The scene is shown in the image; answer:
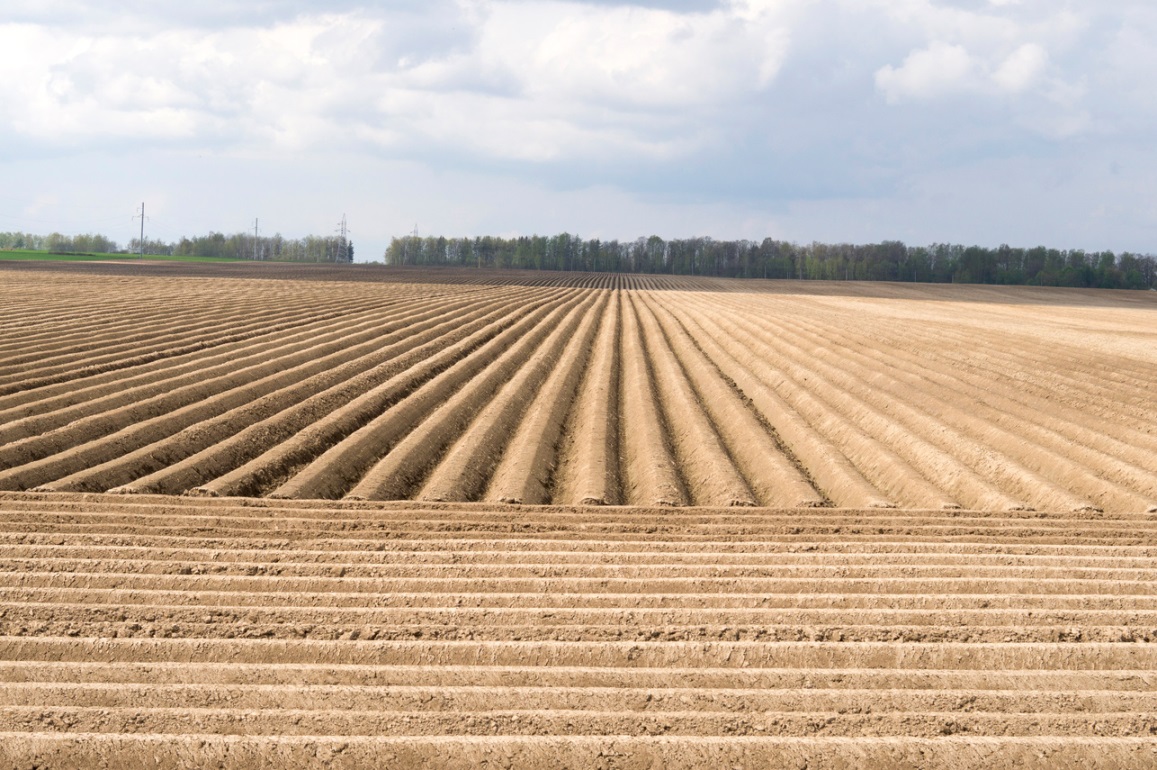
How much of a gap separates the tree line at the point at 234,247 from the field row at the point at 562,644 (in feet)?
419

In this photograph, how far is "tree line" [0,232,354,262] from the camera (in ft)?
432

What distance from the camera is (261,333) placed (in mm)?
21359

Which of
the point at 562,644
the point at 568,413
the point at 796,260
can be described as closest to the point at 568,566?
the point at 562,644

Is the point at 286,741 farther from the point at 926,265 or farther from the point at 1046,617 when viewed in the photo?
the point at 926,265

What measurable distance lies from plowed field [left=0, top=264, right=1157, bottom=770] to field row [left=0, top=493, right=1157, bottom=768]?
23mm

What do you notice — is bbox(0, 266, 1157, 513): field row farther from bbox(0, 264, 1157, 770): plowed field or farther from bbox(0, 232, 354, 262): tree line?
bbox(0, 232, 354, 262): tree line

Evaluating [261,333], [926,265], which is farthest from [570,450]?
[926,265]

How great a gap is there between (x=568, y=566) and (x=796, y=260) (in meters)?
107

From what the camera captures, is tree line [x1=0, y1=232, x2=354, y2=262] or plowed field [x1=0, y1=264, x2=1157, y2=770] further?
tree line [x1=0, y1=232, x2=354, y2=262]

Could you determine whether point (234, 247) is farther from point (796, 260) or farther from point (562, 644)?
point (562, 644)

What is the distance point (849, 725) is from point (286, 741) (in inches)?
104

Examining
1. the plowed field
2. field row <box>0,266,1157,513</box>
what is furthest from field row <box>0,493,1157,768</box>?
field row <box>0,266,1157,513</box>

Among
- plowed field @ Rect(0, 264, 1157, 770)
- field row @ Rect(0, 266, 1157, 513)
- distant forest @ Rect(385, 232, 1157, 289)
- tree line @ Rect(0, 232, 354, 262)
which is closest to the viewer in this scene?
plowed field @ Rect(0, 264, 1157, 770)

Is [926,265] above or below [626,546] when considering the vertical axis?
above
